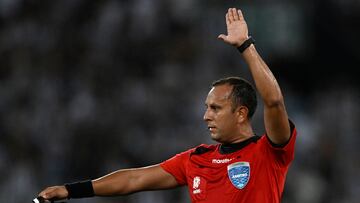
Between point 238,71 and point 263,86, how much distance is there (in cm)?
747

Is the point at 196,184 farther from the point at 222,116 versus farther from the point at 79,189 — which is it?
the point at 79,189

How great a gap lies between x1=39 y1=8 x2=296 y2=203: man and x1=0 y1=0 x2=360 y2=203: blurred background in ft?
16.1

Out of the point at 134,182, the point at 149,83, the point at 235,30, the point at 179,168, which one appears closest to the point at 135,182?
the point at 134,182

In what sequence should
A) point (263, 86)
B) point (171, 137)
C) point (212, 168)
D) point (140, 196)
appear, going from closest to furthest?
point (263, 86) → point (212, 168) → point (140, 196) → point (171, 137)

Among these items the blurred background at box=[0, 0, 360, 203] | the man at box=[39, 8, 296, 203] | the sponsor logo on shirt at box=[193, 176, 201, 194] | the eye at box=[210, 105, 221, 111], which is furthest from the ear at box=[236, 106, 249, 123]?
the blurred background at box=[0, 0, 360, 203]

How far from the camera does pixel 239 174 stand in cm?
618

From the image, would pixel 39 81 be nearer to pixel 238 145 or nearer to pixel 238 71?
pixel 238 71

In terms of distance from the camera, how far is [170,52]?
13984mm

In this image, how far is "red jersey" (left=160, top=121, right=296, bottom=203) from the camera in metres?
6.12

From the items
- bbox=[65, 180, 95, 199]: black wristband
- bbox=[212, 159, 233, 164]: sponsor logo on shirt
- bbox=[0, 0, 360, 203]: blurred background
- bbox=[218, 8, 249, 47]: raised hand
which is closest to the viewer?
bbox=[218, 8, 249, 47]: raised hand

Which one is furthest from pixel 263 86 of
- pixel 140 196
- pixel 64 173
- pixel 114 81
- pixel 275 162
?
pixel 114 81

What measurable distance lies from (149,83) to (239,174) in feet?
24.2

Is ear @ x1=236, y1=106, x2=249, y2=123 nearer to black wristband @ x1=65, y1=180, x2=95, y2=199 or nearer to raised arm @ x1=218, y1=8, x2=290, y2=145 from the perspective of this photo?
raised arm @ x1=218, y1=8, x2=290, y2=145

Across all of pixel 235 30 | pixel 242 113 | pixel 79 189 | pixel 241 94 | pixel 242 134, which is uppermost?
pixel 235 30
